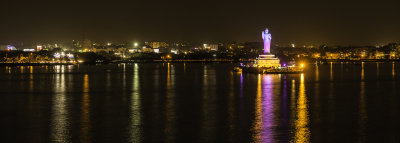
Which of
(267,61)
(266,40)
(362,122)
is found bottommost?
(362,122)

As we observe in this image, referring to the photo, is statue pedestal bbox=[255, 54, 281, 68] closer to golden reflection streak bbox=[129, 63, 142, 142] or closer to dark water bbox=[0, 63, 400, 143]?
dark water bbox=[0, 63, 400, 143]

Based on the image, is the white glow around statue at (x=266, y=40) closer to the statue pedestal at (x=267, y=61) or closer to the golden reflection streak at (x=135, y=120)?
the statue pedestal at (x=267, y=61)

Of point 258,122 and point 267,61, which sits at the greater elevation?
point 267,61

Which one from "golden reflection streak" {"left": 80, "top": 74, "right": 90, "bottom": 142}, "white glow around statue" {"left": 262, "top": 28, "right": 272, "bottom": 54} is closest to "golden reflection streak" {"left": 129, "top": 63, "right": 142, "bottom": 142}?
"golden reflection streak" {"left": 80, "top": 74, "right": 90, "bottom": 142}

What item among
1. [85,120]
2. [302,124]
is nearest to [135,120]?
[85,120]

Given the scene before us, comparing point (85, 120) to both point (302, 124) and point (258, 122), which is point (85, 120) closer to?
point (258, 122)

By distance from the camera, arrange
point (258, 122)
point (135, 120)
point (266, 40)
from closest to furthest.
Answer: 1. point (258, 122)
2. point (135, 120)
3. point (266, 40)

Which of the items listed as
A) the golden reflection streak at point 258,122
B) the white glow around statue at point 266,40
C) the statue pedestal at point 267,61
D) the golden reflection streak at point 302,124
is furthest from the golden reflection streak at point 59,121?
the white glow around statue at point 266,40

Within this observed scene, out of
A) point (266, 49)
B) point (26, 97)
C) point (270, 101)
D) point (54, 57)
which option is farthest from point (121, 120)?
point (54, 57)

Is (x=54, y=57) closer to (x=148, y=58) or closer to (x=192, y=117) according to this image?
(x=148, y=58)

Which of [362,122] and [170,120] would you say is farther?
[170,120]

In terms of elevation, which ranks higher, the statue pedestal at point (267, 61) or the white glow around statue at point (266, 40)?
the white glow around statue at point (266, 40)

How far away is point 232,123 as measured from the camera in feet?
36.8

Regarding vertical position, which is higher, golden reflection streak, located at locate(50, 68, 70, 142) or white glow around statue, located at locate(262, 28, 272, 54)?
white glow around statue, located at locate(262, 28, 272, 54)
